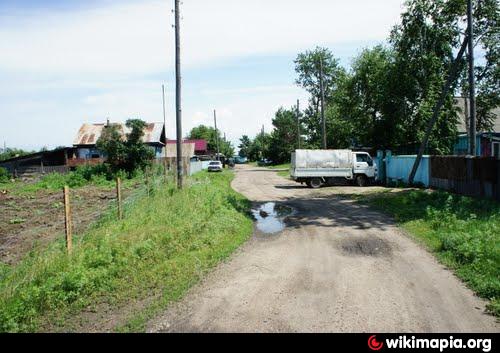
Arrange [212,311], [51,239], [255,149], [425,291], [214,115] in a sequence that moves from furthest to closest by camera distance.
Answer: [255,149]
[214,115]
[51,239]
[425,291]
[212,311]

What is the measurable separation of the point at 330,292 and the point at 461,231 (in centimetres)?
557

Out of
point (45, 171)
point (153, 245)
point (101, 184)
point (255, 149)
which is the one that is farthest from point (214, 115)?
point (153, 245)

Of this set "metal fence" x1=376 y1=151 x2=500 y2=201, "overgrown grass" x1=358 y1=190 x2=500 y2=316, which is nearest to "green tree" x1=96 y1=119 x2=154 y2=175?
"metal fence" x1=376 y1=151 x2=500 y2=201

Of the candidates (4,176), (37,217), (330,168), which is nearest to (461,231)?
(330,168)

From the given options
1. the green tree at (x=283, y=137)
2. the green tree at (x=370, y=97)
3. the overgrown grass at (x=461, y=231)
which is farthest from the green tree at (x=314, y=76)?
the overgrown grass at (x=461, y=231)

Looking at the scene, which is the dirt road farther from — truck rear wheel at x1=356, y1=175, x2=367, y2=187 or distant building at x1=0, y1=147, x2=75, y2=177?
distant building at x1=0, y1=147, x2=75, y2=177

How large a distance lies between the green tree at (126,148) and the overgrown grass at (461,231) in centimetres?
2322

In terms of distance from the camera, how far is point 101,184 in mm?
32719

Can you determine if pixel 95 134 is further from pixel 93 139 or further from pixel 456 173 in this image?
pixel 456 173

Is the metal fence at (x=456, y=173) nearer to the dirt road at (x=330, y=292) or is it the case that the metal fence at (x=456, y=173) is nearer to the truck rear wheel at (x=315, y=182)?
the truck rear wheel at (x=315, y=182)

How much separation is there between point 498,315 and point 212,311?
14.2 feet
